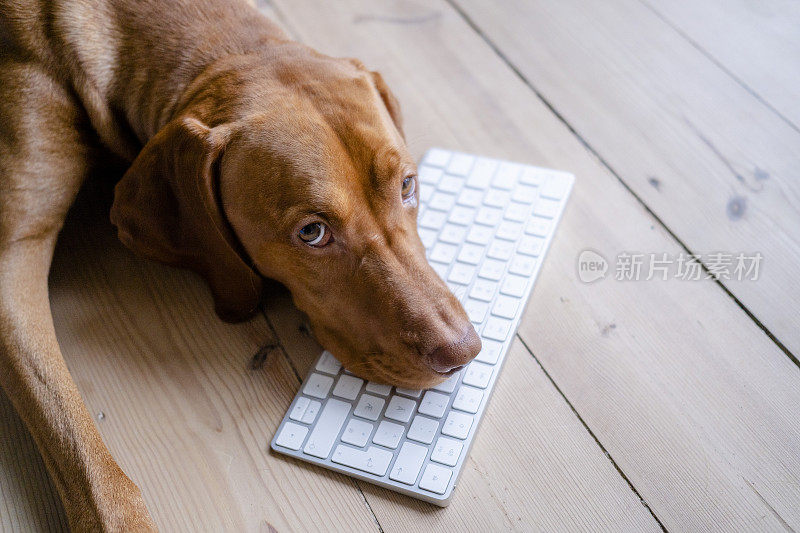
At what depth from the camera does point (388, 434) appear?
4.67ft

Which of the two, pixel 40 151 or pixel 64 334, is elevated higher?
pixel 40 151

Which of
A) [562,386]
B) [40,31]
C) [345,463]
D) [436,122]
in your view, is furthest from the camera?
[436,122]

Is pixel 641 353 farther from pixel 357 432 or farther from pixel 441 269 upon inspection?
pixel 357 432

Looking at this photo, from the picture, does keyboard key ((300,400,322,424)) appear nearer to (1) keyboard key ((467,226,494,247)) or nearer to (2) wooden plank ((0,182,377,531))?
(2) wooden plank ((0,182,377,531))

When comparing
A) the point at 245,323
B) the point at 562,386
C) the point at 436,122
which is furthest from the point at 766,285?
the point at 245,323

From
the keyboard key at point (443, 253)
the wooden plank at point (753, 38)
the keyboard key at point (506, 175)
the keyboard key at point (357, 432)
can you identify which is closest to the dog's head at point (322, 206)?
the keyboard key at point (357, 432)

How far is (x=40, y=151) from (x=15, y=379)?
1.75ft

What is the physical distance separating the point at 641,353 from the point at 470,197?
24.4 inches

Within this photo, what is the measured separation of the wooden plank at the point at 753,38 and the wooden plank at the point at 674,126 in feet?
0.12

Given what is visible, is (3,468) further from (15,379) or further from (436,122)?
(436,122)

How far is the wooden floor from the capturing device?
135 centimetres

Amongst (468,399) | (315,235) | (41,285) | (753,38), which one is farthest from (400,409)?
(753,38)

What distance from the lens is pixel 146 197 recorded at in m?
1.52

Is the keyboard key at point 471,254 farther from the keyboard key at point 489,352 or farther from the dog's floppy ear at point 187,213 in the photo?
the dog's floppy ear at point 187,213
